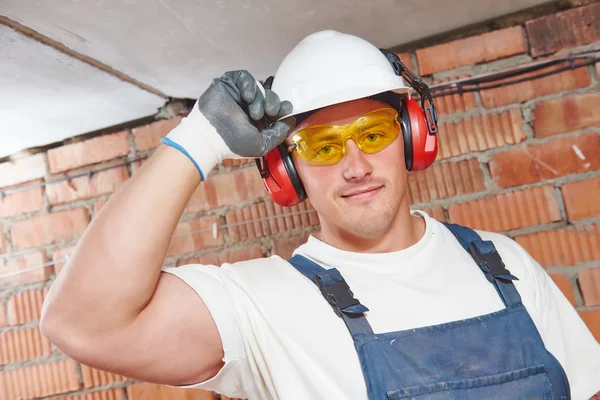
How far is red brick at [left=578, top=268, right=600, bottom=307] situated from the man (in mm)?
465

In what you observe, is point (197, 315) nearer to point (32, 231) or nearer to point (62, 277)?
point (62, 277)

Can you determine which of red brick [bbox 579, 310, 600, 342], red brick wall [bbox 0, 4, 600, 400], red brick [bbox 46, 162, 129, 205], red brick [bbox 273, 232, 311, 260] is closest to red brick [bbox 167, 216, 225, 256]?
red brick wall [bbox 0, 4, 600, 400]

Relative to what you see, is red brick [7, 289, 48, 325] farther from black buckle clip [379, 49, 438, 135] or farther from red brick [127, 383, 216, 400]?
black buckle clip [379, 49, 438, 135]

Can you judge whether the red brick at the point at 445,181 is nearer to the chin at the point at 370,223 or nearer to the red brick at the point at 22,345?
the chin at the point at 370,223

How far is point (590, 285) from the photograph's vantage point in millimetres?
1726

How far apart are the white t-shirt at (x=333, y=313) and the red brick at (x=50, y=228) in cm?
120

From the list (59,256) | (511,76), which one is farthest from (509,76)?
(59,256)

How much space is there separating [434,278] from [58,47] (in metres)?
1.37

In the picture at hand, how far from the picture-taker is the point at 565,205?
1.75 meters

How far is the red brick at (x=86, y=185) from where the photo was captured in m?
2.08

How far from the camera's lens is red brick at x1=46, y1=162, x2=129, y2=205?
6.82 ft

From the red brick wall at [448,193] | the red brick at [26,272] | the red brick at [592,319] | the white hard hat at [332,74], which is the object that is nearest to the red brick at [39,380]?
the red brick wall at [448,193]

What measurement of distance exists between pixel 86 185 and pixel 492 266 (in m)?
1.78

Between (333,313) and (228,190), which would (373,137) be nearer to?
(333,313)
